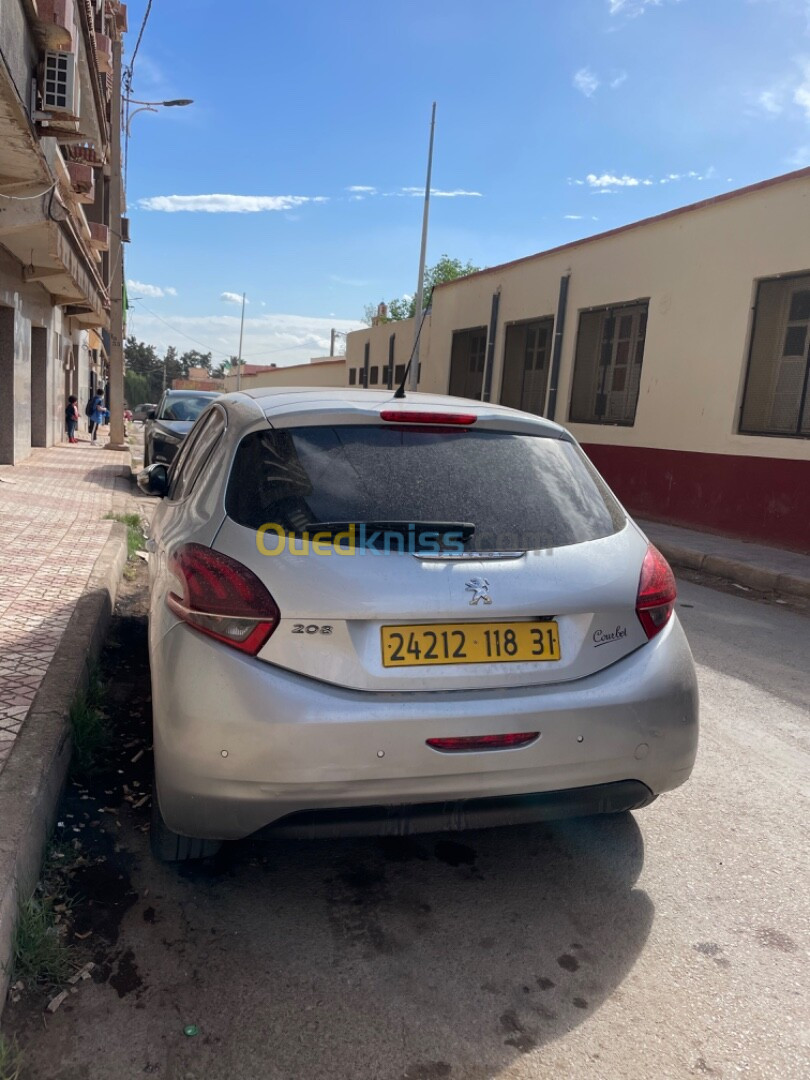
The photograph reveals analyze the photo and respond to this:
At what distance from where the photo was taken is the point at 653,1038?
2059 millimetres

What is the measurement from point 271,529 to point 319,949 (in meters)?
1.23

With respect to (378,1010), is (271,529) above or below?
above

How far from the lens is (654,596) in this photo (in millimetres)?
2648

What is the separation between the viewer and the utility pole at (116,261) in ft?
61.2

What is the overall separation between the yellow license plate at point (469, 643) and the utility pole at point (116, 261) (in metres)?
18.9

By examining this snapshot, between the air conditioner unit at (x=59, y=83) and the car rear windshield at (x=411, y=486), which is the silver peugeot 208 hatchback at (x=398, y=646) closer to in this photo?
the car rear windshield at (x=411, y=486)

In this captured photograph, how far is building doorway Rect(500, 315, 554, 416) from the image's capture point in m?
17.7

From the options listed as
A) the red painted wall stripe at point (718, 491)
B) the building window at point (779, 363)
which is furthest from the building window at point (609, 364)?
the building window at point (779, 363)

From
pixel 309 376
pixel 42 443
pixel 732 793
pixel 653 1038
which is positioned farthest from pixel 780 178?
pixel 309 376

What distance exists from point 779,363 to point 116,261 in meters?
14.8

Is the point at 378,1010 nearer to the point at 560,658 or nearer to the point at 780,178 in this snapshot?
the point at 560,658

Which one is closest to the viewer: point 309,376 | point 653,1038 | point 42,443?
point 653,1038

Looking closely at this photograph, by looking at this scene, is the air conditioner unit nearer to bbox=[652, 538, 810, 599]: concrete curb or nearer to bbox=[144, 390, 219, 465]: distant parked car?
bbox=[144, 390, 219, 465]: distant parked car

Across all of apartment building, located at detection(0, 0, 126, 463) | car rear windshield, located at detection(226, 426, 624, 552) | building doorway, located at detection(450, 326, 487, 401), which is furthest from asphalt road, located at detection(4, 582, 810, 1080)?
building doorway, located at detection(450, 326, 487, 401)
